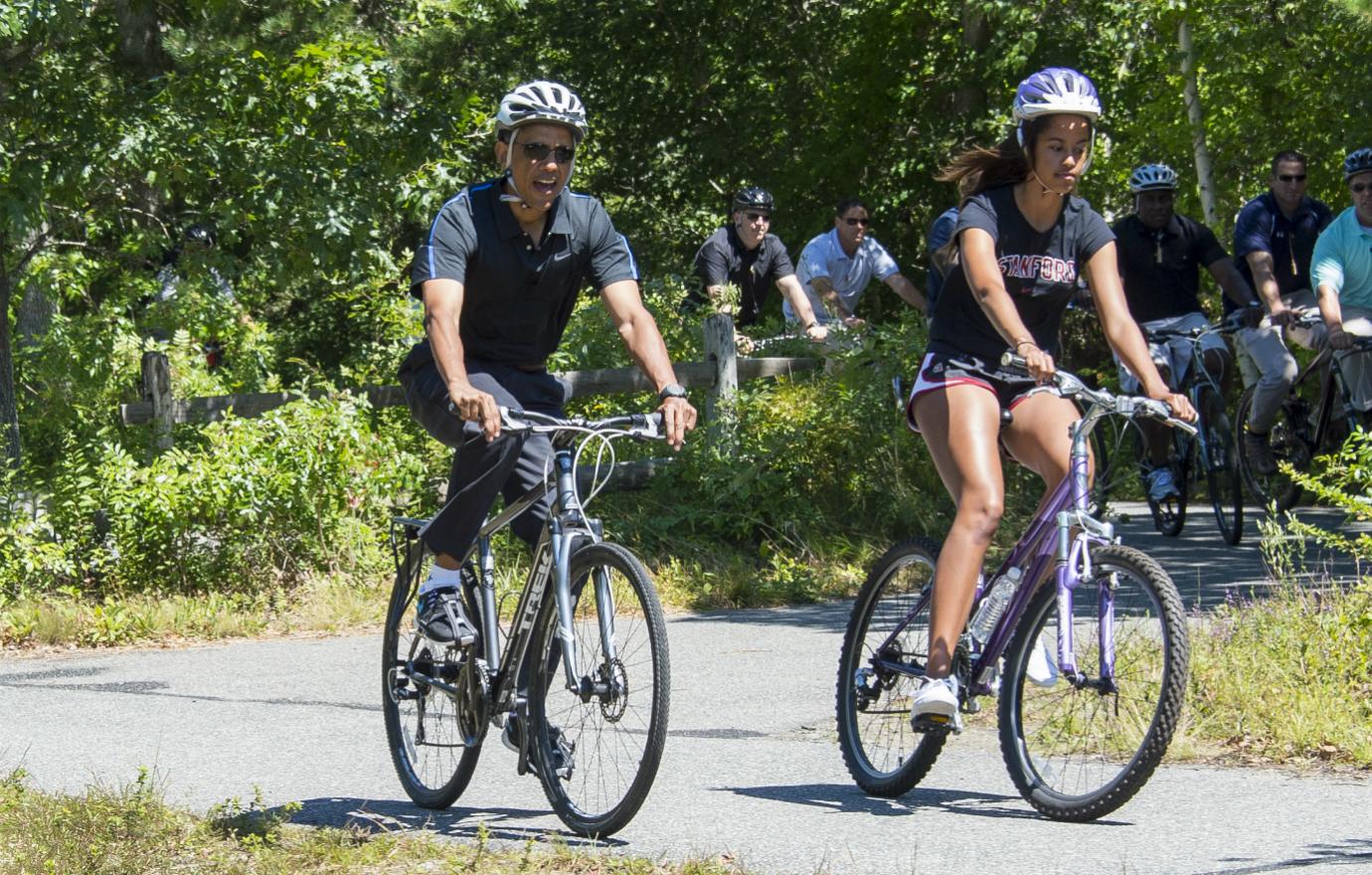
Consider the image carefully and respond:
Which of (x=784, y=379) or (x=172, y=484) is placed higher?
(x=784, y=379)

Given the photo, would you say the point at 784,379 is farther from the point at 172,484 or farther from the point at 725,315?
the point at 172,484

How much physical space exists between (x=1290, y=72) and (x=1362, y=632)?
10284 mm

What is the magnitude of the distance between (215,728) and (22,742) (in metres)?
0.68

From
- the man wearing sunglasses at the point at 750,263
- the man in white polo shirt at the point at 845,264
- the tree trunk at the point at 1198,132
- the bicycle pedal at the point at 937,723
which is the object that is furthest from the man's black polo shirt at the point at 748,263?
the bicycle pedal at the point at 937,723

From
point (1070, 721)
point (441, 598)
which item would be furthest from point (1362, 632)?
point (441, 598)

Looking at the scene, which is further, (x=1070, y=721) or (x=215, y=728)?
(x=215, y=728)

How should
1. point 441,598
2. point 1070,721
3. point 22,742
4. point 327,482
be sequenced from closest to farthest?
point 1070,721 → point 441,598 → point 22,742 → point 327,482

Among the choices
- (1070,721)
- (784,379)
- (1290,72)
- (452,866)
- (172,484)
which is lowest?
(452,866)

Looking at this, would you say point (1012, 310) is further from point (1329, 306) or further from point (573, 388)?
point (573, 388)

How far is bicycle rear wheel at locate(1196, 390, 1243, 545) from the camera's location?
11.8 meters

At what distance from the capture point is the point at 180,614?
10508 mm

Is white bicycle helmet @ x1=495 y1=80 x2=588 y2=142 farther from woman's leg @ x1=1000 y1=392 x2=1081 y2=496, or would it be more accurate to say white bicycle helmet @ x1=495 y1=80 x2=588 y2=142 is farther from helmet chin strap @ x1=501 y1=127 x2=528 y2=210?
woman's leg @ x1=1000 y1=392 x2=1081 y2=496

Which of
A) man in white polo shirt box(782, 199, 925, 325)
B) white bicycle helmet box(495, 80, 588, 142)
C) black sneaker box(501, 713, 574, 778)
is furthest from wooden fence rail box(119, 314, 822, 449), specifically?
black sneaker box(501, 713, 574, 778)

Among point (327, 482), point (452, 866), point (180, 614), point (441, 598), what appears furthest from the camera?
point (327, 482)
